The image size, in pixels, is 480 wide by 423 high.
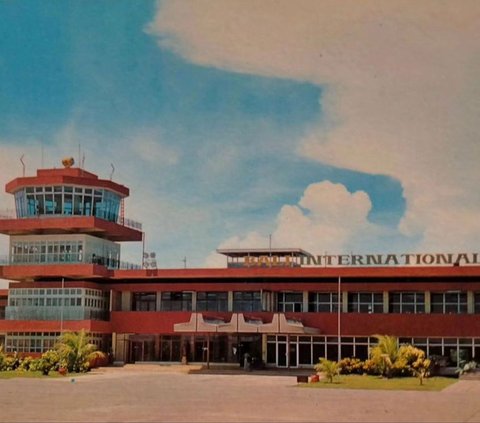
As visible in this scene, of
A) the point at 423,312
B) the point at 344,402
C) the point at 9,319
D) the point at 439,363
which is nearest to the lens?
the point at 344,402

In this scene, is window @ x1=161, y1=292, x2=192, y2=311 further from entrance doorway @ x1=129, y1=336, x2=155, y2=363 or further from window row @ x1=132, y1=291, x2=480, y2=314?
entrance doorway @ x1=129, y1=336, x2=155, y2=363

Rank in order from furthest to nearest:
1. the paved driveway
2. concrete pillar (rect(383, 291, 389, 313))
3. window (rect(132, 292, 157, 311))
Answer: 1. window (rect(132, 292, 157, 311))
2. concrete pillar (rect(383, 291, 389, 313))
3. the paved driveway

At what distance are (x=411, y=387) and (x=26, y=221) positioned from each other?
3910 cm

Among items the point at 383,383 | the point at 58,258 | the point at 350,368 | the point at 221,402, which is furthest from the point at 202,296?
the point at 221,402

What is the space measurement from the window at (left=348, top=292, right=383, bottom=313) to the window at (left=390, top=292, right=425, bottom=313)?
3.24ft

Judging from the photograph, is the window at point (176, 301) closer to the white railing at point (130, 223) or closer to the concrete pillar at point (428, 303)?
the white railing at point (130, 223)

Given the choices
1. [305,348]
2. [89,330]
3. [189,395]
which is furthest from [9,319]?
[189,395]

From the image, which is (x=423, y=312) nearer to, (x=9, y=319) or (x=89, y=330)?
(x=89, y=330)

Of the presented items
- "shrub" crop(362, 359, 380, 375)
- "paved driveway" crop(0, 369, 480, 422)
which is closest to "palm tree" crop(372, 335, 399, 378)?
"shrub" crop(362, 359, 380, 375)

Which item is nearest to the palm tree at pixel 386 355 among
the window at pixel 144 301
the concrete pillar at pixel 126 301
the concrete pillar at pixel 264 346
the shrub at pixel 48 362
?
the concrete pillar at pixel 264 346

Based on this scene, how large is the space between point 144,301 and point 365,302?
60.5 feet

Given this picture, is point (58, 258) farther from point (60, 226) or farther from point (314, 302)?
point (314, 302)

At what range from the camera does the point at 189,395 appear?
39.1 m

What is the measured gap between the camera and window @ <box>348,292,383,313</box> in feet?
222
